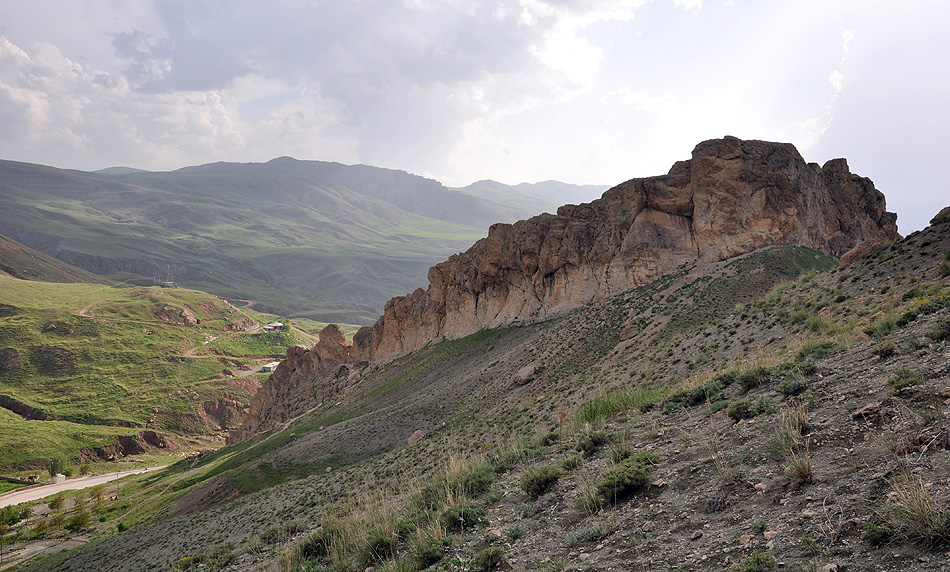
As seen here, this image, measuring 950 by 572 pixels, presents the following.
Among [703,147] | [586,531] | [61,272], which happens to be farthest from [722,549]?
[61,272]

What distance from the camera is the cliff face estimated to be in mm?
41312

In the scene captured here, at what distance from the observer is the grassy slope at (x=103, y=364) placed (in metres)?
77.6

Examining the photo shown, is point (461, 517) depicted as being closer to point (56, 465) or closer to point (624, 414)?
point (624, 414)

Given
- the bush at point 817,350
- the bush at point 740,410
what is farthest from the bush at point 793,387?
the bush at point 817,350

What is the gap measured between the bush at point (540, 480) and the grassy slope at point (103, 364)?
303ft

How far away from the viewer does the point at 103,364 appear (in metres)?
102

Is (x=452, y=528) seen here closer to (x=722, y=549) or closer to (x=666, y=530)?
(x=666, y=530)

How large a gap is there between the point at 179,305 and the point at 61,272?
7778 centimetres

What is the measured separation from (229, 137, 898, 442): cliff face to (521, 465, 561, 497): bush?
38.3 meters

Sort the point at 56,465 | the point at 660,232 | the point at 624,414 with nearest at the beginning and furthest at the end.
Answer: the point at 624,414 < the point at 660,232 < the point at 56,465

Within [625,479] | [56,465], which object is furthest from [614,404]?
[56,465]

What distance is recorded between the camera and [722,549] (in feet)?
15.7

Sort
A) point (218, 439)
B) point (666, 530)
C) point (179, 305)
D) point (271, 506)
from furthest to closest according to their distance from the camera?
1. point (179, 305)
2. point (218, 439)
3. point (271, 506)
4. point (666, 530)

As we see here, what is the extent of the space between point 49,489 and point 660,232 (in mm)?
85044
